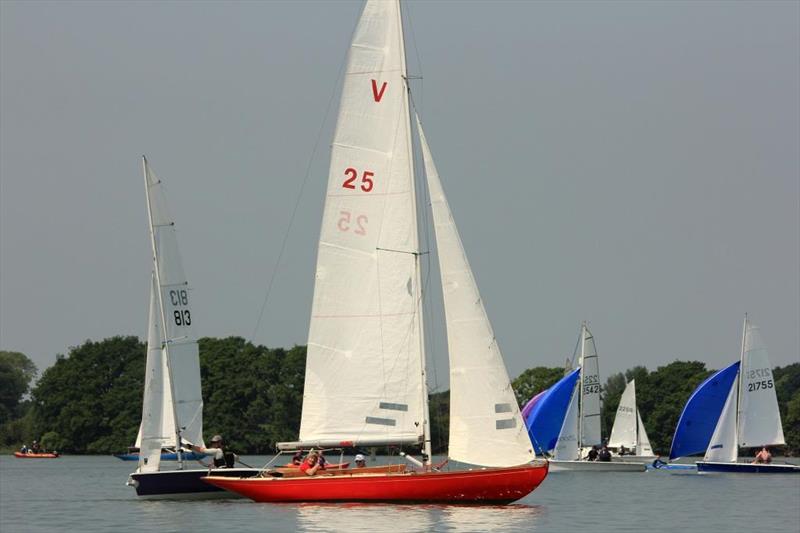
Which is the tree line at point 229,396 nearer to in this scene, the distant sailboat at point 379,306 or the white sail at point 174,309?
the white sail at point 174,309

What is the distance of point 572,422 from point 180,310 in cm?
3206

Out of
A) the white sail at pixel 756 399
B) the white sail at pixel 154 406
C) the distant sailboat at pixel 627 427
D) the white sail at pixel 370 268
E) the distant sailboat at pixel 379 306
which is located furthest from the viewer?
the distant sailboat at pixel 627 427

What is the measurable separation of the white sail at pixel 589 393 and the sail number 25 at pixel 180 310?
112ft

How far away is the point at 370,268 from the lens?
42.7m

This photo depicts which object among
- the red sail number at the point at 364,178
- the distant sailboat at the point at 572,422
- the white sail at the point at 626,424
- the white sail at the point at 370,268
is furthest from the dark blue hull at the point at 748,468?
the red sail number at the point at 364,178

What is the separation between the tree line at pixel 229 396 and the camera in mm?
121688

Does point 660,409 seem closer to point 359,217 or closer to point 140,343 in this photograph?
point 140,343

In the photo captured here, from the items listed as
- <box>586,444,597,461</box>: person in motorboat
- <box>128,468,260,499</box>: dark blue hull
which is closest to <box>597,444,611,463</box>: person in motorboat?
<box>586,444,597,461</box>: person in motorboat

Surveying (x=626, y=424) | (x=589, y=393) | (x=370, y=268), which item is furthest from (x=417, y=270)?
(x=626, y=424)

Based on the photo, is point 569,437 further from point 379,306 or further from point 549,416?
point 379,306

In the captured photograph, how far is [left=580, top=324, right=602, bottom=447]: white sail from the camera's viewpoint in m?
80.4

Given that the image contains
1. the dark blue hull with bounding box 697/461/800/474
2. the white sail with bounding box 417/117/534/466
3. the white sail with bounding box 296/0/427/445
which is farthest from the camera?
the dark blue hull with bounding box 697/461/800/474

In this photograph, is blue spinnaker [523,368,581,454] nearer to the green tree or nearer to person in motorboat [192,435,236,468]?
person in motorboat [192,435,236,468]

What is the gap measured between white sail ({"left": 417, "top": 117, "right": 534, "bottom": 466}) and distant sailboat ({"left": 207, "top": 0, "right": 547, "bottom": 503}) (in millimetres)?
27
